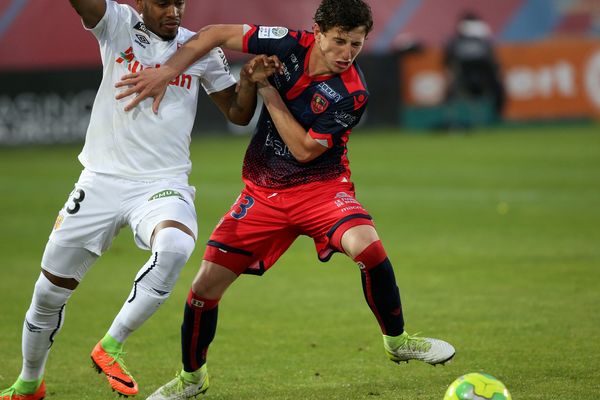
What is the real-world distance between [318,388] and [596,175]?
35.4 ft

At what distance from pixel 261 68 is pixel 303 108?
1.12ft

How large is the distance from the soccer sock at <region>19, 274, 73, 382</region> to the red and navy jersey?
131 centimetres

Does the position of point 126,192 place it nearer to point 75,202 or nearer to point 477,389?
point 75,202

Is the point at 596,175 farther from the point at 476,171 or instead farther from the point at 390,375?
the point at 390,375

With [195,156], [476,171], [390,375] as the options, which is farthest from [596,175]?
[390,375]

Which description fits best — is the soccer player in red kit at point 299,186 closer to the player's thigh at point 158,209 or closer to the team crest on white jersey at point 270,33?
the team crest on white jersey at point 270,33

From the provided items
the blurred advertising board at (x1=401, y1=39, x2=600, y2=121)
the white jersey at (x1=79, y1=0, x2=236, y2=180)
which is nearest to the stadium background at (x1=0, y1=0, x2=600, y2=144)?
the blurred advertising board at (x1=401, y1=39, x2=600, y2=121)

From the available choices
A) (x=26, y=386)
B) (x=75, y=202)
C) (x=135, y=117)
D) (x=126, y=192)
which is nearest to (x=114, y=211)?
(x=126, y=192)

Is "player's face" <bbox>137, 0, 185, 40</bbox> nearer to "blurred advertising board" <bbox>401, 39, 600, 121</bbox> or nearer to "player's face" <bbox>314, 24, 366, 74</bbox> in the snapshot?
"player's face" <bbox>314, 24, 366, 74</bbox>

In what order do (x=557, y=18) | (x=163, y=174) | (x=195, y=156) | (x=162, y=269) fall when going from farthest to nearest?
1. (x=557, y=18)
2. (x=195, y=156)
3. (x=163, y=174)
4. (x=162, y=269)

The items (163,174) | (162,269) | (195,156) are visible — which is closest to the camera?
(162,269)

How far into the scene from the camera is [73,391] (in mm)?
6141

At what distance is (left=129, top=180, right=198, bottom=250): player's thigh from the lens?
5523 mm

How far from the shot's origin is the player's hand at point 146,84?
5629 mm
